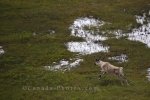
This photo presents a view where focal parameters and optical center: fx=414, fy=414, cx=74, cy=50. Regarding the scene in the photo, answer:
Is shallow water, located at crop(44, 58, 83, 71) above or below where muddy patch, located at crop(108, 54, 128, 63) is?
below

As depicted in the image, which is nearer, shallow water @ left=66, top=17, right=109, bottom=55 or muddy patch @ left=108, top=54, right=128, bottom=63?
muddy patch @ left=108, top=54, right=128, bottom=63

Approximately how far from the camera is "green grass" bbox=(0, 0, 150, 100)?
1149 inches

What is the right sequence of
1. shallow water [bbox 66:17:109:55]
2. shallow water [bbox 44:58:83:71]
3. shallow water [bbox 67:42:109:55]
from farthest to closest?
1. shallow water [bbox 66:17:109:55]
2. shallow water [bbox 67:42:109:55]
3. shallow water [bbox 44:58:83:71]

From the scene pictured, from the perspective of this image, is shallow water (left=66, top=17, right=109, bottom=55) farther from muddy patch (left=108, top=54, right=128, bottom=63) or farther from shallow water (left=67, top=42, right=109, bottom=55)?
muddy patch (left=108, top=54, right=128, bottom=63)

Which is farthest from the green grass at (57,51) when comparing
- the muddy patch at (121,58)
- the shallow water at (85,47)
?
the shallow water at (85,47)

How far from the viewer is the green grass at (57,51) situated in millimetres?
29188

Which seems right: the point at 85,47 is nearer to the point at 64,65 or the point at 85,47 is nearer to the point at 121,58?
the point at 121,58

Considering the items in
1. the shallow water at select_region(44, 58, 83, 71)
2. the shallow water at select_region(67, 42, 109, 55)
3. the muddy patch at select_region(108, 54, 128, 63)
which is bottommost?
the shallow water at select_region(44, 58, 83, 71)

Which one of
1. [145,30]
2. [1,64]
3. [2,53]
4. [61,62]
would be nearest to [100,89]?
[61,62]

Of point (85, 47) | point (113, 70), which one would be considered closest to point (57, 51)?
point (85, 47)

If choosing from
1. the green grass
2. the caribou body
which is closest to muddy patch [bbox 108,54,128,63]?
the green grass

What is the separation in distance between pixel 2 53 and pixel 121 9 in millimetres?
20822

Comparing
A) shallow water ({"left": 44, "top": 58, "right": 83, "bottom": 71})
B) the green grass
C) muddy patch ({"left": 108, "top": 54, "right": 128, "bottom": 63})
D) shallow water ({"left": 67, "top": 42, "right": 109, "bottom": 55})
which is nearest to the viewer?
the green grass

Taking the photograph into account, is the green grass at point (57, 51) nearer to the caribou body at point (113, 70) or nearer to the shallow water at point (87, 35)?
the caribou body at point (113, 70)
